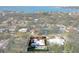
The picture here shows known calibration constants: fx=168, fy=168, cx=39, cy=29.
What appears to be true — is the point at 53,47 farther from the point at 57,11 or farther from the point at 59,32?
the point at 57,11

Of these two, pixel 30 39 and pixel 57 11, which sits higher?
pixel 57 11

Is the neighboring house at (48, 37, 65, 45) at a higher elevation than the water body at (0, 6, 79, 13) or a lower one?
lower

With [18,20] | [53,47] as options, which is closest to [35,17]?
[18,20]

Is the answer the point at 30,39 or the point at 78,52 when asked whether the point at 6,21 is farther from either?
the point at 78,52

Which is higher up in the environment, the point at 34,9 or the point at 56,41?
the point at 34,9

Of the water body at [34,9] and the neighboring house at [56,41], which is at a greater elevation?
the water body at [34,9]
